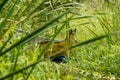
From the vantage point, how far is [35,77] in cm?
205

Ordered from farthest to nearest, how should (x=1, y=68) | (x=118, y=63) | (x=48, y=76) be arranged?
(x=118, y=63) < (x=48, y=76) < (x=1, y=68)

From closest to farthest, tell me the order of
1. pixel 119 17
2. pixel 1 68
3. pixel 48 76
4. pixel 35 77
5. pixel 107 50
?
pixel 1 68 → pixel 35 77 → pixel 48 76 → pixel 107 50 → pixel 119 17

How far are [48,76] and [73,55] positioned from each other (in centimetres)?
287

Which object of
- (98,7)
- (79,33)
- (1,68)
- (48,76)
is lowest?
(79,33)

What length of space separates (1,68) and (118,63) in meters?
2.82

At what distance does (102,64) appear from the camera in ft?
14.7

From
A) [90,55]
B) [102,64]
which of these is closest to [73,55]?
[90,55]

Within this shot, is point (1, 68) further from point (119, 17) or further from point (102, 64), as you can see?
point (119, 17)

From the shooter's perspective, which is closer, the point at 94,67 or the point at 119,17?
the point at 94,67

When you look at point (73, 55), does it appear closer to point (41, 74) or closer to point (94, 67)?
point (94, 67)

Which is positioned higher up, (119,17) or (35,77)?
(35,77)

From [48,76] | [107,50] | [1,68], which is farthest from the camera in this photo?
[107,50]

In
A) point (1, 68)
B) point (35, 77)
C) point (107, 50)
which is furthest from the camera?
point (107, 50)

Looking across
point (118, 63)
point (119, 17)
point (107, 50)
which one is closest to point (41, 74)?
point (118, 63)
